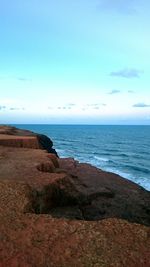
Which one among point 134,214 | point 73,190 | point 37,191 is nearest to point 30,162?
point 73,190

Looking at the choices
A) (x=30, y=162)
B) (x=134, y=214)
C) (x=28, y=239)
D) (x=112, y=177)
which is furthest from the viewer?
(x=112, y=177)

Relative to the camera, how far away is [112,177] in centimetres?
2333

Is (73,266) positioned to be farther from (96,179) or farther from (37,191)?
(96,179)

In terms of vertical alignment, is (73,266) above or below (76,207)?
above

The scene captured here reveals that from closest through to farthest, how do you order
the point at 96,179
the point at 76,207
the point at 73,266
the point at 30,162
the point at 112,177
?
the point at 73,266 < the point at 76,207 < the point at 30,162 < the point at 96,179 < the point at 112,177

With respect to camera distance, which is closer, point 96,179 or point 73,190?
point 73,190

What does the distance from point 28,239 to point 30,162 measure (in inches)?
289

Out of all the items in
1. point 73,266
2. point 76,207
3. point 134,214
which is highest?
point 73,266

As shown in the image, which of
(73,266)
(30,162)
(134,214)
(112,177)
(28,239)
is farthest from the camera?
(112,177)

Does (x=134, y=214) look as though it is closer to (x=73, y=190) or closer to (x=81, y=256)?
(x=73, y=190)

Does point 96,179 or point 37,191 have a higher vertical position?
point 37,191

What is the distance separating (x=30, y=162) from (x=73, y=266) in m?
8.18

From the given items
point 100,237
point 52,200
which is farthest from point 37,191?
point 100,237

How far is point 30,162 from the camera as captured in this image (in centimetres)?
1305
